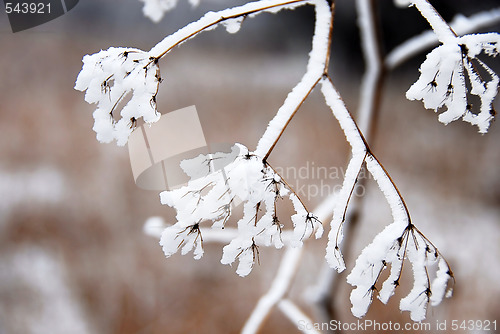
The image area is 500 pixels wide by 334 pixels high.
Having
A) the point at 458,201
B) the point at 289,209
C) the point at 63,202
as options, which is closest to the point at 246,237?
the point at 289,209

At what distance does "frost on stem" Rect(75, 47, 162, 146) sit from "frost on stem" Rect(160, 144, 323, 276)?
0.09m

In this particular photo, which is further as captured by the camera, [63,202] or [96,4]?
[96,4]

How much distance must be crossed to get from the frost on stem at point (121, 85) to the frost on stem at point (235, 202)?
9cm

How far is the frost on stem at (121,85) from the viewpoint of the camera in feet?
1.40

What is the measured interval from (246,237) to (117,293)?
2068mm

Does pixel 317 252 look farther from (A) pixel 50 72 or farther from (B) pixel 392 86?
(A) pixel 50 72

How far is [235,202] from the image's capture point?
1.41 ft

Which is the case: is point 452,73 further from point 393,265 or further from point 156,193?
point 156,193

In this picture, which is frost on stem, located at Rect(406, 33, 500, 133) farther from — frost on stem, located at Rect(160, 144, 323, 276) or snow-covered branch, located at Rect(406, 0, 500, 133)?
frost on stem, located at Rect(160, 144, 323, 276)

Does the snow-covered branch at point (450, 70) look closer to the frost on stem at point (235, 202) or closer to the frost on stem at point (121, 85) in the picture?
the frost on stem at point (235, 202)

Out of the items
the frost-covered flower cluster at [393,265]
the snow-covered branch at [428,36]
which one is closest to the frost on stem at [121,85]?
Answer: the frost-covered flower cluster at [393,265]

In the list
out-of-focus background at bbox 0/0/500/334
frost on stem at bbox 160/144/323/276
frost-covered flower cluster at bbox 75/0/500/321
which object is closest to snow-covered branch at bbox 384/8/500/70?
frost-covered flower cluster at bbox 75/0/500/321

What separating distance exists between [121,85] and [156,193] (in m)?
2.28

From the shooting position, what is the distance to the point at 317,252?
2426mm
